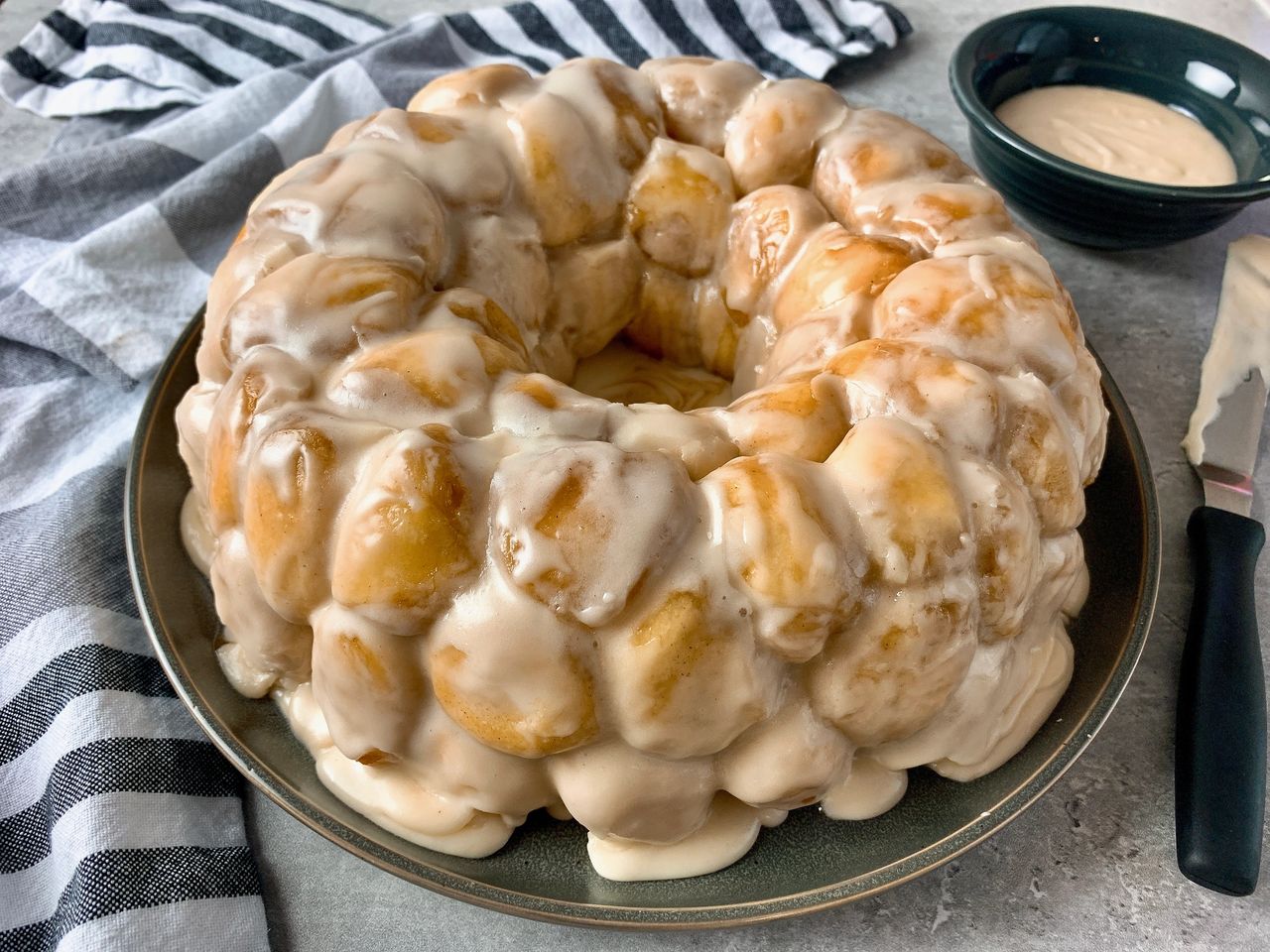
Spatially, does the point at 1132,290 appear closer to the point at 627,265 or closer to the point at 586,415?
the point at 627,265

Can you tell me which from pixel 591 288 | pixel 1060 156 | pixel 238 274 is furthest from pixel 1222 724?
pixel 238 274

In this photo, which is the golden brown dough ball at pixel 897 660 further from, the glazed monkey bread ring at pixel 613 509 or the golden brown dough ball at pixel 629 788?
the golden brown dough ball at pixel 629 788

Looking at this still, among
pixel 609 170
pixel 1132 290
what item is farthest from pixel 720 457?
pixel 1132 290

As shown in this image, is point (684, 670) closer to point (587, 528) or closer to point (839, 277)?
point (587, 528)

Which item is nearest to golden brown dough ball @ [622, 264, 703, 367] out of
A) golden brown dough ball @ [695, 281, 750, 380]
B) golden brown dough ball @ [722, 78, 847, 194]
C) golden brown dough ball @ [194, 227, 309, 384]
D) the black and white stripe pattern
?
golden brown dough ball @ [695, 281, 750, 380]

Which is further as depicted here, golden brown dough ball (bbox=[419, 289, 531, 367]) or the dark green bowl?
the dark green bowl

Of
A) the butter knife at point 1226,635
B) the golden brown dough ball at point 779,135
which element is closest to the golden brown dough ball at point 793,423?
the golden brown dough ball at point 779,135

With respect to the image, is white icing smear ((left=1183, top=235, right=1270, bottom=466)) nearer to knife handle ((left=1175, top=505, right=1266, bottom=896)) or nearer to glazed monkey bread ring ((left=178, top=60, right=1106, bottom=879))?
knife handle ((left=1175, top=505, right=1266, bottom=896))
